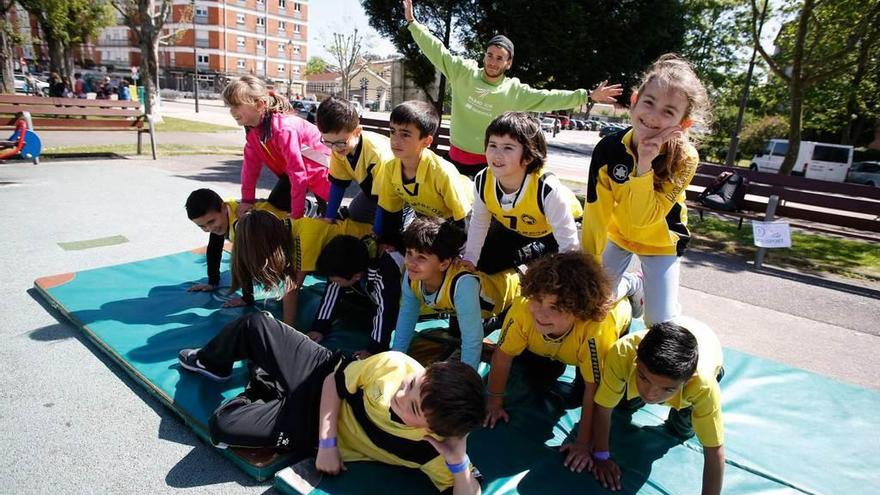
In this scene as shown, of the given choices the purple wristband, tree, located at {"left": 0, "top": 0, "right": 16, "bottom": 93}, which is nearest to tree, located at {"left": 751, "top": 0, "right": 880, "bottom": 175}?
the purple wristband

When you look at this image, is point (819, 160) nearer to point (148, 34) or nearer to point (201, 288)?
point (201, 288)

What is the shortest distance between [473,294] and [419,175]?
3.34 ft

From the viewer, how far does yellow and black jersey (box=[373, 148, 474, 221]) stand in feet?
11.2

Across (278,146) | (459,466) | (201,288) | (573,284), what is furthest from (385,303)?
(278,146)

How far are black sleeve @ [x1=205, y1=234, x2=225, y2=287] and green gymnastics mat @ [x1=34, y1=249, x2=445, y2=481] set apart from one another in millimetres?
139

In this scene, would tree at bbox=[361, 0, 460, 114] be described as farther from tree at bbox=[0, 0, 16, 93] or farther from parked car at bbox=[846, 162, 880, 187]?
parked car at bbox=[846, 162, 880, 187]

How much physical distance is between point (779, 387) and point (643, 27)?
32.9 ft

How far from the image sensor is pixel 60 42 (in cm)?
2761

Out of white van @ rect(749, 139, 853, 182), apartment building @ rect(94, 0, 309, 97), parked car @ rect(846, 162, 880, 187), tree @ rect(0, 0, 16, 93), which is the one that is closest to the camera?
parked car @ rect(846, 162, 880, 187)

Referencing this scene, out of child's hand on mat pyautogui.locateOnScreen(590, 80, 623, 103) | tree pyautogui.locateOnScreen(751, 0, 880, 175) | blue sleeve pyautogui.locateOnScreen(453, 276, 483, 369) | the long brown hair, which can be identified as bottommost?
blue sleeve pyautogui.locateOnScreen(453, 276, 483, 369)

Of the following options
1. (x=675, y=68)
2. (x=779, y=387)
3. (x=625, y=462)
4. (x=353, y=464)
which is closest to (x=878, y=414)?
(x=779, y=387)

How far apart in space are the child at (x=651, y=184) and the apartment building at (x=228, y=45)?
50.9 meters

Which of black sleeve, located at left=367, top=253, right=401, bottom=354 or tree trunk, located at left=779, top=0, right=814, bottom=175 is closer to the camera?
black sleeve, located at left=367, top=253, right=401, bottom=354

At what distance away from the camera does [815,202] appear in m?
7.00
